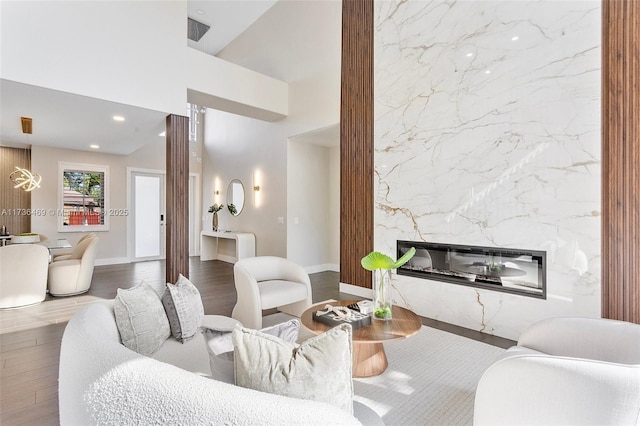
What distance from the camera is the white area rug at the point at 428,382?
6.12ft

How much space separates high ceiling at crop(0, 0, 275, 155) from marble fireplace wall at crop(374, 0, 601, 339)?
3.44 meters

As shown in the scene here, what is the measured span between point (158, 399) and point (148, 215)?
26.5 ft

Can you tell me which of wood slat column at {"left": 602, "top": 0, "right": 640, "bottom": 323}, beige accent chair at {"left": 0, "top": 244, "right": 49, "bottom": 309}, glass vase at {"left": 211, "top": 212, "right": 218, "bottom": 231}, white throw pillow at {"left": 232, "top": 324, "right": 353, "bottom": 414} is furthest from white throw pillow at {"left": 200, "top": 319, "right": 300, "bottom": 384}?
glass vase at {"left": 211, "top": 212, "right": 218, "bottom": 231}

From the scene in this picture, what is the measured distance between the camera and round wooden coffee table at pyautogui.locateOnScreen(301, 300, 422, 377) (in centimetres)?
208

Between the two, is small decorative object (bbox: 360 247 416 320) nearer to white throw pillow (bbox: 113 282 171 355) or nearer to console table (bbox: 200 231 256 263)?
white throw pillow (bbox: 113 282 171 355)

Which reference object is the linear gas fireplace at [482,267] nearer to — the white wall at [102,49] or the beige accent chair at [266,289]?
the beige accent chair at [266,289]

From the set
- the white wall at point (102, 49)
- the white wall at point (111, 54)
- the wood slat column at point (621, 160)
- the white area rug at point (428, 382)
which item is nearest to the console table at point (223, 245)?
the white wall at point (111, 54)

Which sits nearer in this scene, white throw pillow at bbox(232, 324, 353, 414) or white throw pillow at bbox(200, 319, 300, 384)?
white throw pillow at bbox(232, 324, 353, 414)

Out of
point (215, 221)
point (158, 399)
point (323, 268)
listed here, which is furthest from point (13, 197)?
point (158, 399)

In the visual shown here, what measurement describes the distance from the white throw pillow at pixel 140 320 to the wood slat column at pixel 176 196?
2.82m

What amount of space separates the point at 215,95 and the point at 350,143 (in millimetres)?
2313

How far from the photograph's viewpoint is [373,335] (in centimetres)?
206

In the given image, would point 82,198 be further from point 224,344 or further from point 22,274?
point 224,344

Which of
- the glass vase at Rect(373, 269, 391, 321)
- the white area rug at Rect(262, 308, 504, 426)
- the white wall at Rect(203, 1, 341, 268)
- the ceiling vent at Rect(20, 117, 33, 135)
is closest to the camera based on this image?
the white area rug at Rect(262, 308, 504, 426)
